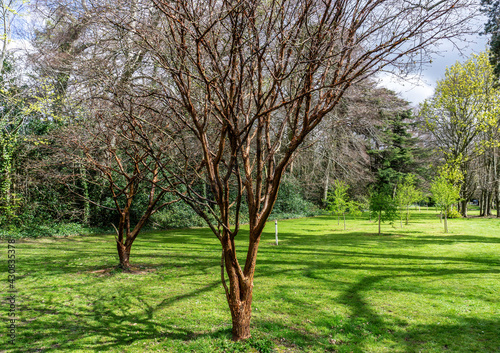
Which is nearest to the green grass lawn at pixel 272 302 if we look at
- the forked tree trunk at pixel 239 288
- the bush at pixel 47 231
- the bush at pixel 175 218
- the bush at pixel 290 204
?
the forked tree trunk at pixel 239 288

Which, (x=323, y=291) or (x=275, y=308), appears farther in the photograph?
(x=323, y=291)

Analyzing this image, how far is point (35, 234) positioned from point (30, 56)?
6.59m

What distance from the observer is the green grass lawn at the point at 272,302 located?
3.61 metres

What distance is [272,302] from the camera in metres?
4.97

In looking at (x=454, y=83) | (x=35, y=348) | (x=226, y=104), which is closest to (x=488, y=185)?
(x=454, y=83)

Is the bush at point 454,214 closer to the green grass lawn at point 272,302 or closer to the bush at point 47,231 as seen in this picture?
the green grass lawn at point 272,302

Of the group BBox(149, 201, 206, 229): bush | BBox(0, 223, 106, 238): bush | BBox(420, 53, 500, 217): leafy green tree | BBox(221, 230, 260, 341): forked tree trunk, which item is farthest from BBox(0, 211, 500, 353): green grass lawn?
BBox(420, 53, 500, 217): leafy green tree

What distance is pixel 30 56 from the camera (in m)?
11.2

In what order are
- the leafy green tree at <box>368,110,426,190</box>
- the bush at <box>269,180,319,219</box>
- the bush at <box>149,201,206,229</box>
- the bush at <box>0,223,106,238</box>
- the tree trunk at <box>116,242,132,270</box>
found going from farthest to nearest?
1. the leafy green tree at <box>368,110,426,190</box>
2. the bush at <box>269,180,319,219</box>
3. the bush at <box>149,201,206,229</box>
4. the bush at <box>0,223,106,238</box>
5. the tree trunk at <box>116,242,132,270</box>

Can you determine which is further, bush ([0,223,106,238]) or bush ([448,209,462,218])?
bush ([448,209,462,218])

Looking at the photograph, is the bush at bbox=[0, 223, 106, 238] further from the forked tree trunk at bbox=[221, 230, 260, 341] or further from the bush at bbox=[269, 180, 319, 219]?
the bush at bbox=[269, 180, 319, 219]

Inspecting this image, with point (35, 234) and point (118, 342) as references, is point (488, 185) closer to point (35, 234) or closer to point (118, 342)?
point (118, 342)

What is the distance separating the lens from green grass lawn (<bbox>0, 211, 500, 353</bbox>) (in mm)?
3613

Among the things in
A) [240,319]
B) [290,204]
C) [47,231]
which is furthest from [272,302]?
[290,204]
